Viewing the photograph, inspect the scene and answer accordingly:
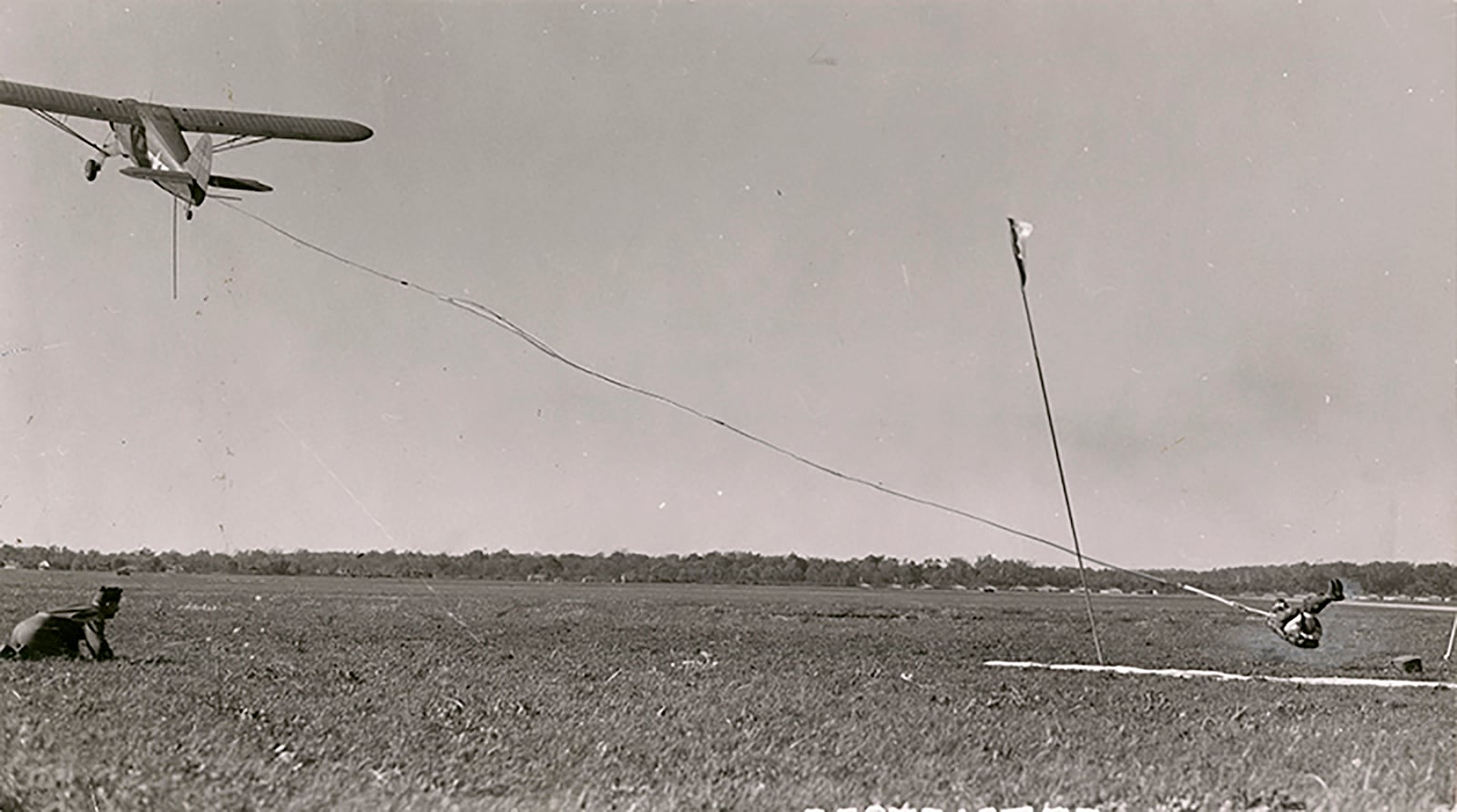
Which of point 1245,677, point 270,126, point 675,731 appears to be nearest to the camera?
point 675,731

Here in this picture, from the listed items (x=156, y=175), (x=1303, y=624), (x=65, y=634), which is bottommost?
(x=65, y=634)

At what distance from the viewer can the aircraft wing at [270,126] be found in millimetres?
16016

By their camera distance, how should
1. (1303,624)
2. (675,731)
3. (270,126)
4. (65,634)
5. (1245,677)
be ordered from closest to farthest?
(675,731) → (65,634) → (270,126) → (1303,624) → (1245,677)

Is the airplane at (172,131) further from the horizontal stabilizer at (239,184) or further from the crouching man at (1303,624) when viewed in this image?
the crouching man at (1303,624)

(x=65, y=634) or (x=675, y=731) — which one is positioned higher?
(x=65, y=634)

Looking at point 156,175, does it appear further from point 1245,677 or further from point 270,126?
point 1245,677

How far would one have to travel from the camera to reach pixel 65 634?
52.4 ft

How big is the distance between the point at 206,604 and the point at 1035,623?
2718cm

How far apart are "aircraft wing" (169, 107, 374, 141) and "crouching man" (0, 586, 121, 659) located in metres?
7.00

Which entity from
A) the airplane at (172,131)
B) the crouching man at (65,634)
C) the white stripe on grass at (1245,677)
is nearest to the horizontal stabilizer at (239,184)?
the airplane at (172,131)

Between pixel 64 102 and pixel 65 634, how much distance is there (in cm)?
729

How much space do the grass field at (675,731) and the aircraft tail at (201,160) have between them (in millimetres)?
6881

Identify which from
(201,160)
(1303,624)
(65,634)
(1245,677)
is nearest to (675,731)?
(65,634)

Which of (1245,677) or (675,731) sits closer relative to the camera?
(675,731)
